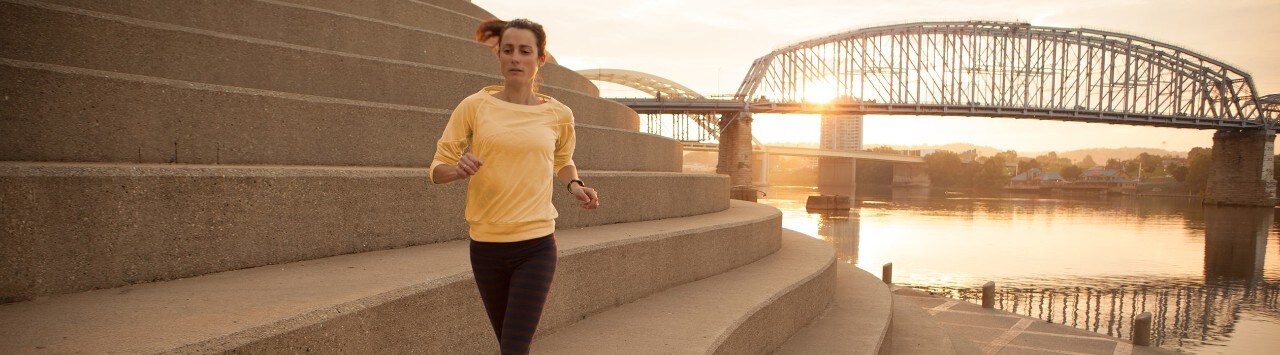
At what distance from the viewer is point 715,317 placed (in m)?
4.45

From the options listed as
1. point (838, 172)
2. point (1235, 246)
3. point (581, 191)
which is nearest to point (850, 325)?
point (581, 191)

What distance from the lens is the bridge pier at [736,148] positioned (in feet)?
230

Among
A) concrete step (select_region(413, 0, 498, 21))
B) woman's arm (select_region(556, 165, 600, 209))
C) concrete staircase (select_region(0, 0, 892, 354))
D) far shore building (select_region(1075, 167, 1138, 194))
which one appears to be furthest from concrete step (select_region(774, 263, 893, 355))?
far shore building (select_region(1075, 167, 1138, 194))

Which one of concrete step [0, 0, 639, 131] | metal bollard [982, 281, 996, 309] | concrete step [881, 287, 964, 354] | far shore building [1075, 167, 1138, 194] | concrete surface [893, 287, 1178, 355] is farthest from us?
far shore building [1075, 167, 1138, 194]

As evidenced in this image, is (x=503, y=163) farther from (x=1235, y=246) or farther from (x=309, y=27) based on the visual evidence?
(x=1235, y=246)

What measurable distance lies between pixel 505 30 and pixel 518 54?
0.37 feet

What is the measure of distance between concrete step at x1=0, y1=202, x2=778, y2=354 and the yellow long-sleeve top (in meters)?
0.64

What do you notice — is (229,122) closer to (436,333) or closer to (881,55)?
(436,333)

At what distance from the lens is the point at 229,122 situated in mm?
3998

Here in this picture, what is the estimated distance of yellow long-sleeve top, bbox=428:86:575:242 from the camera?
2678 millimetres

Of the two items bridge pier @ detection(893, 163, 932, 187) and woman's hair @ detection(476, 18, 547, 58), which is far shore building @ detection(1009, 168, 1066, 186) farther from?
woman's hair @ detection(476, 18, 547, 58)

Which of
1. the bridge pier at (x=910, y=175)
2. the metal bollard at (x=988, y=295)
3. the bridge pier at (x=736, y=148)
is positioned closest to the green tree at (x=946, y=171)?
the bridge pier at (x=910, y=175)

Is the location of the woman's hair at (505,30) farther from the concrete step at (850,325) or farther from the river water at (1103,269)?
the river water at (1103,269)

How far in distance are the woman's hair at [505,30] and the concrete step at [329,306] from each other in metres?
1.19
